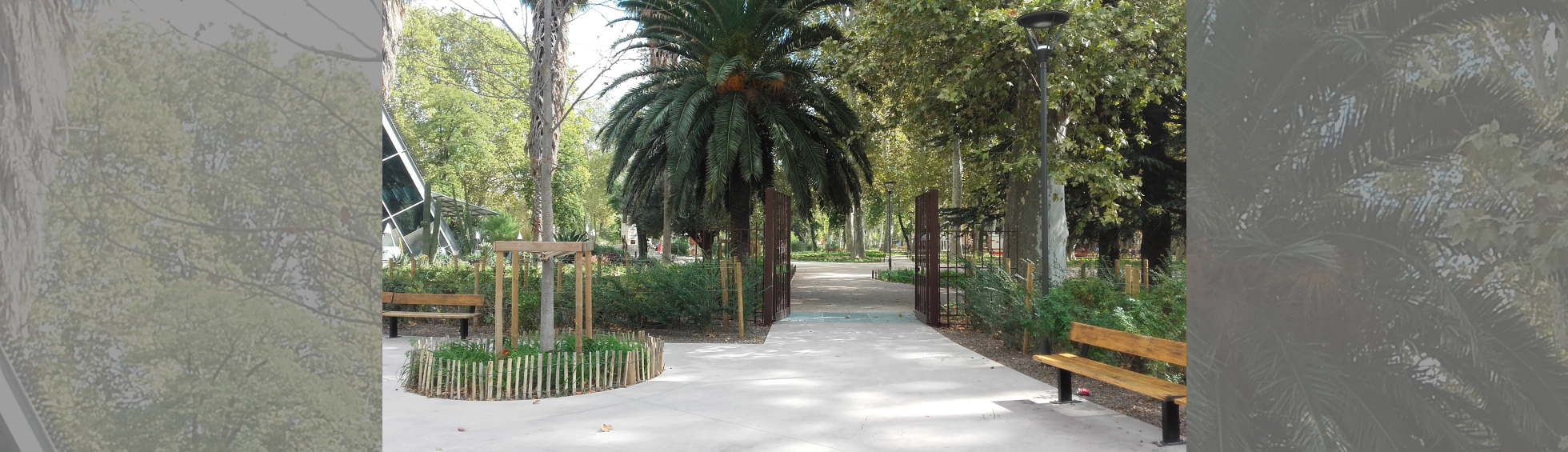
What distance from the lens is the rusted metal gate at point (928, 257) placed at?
1206 cm

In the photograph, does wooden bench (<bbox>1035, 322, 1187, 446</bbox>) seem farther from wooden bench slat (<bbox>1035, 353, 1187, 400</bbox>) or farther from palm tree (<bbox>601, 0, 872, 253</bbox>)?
palm tree (<bbox>601, 0, 872, 253</bbox>)

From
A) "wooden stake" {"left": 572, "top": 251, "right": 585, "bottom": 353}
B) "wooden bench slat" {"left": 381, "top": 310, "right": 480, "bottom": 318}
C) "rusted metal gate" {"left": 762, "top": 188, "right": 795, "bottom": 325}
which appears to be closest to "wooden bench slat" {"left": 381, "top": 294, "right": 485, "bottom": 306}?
"wooden bench slat" {"left": 381, "top": 310, "right": 480, "bottom": 318}

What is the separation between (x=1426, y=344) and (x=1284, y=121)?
1.37 ft

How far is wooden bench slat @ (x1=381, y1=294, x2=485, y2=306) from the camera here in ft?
34.1

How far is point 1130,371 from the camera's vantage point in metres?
5.78

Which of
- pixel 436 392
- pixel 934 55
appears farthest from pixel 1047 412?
pixel 934 55

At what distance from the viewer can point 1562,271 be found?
1.29 m

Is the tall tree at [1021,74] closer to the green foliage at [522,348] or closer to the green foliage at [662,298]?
the green foliage at [662,298]

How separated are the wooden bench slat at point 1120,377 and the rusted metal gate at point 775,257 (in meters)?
5.60

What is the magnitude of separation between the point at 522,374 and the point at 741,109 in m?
8.34

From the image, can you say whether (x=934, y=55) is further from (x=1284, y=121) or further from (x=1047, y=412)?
(x=1284, y=121)

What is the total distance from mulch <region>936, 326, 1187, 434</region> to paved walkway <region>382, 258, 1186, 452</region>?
0.18 metres

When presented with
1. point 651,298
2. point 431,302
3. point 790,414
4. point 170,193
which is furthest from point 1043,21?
point 170,193

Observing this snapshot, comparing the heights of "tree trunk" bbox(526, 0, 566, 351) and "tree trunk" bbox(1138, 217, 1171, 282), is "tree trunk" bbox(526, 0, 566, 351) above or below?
above
